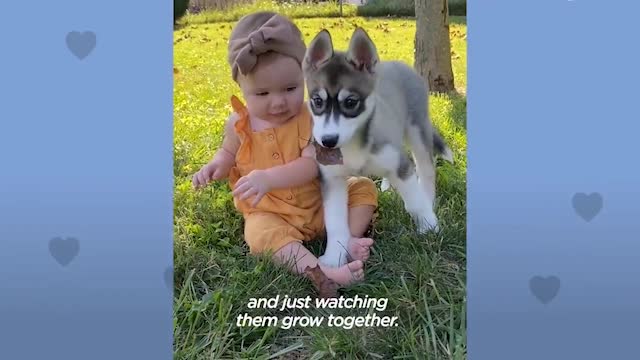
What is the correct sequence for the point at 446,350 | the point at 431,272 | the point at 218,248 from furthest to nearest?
the point at 218,248, the point at 431,272, the point at 446,350

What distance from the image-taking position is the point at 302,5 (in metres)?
1.83

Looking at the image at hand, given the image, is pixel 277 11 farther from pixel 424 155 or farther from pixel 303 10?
pixel 424 155

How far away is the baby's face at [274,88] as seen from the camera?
1805 mm

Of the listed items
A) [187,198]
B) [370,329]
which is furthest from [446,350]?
[187,198]

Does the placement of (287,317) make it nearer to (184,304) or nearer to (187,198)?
(184,304)

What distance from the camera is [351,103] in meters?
1.72

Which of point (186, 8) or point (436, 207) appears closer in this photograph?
point (186, 8)

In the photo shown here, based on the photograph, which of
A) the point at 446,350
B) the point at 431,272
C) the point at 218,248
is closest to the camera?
the point at 446,350

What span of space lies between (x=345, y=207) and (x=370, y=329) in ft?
0.98
